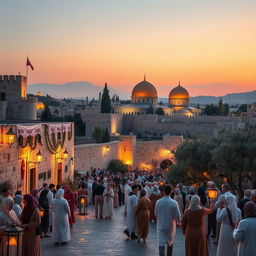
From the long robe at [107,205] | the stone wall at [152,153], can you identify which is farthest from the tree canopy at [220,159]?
the stone wall at [152,153]

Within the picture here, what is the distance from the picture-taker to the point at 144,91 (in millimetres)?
85188

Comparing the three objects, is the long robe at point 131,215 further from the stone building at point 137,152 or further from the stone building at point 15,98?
the stone building at point 15,98

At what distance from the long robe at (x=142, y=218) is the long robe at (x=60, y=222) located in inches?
49.4

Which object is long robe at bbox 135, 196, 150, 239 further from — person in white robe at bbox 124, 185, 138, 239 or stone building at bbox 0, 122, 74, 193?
stone building at bbox 0, 122, 74, 193

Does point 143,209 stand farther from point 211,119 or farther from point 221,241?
point 211,119

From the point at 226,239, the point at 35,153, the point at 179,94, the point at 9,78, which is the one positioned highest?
the point at 179,94

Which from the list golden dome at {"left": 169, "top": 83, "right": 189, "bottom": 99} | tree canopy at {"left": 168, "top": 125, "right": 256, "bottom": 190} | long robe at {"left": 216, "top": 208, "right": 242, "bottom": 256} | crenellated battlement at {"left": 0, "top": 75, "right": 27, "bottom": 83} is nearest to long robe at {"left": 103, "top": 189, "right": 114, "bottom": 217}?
tree canopy at {"left": 168, "top": 125, "right": 256, "bottom": 190}

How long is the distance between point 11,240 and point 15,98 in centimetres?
3592

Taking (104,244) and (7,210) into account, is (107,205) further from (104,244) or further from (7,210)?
(7,210)

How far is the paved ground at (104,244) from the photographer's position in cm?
789

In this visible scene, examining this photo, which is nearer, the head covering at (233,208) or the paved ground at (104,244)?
the head covering at (233,208)

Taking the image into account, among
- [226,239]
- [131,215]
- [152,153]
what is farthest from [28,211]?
[152,153]

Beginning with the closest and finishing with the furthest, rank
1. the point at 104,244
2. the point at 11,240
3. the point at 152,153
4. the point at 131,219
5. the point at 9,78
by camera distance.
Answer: the point at 11,240 < the point at 104,244 < the point at 131,219 < the point at 9,78 < the point at 152,153

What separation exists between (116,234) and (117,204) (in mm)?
6545
